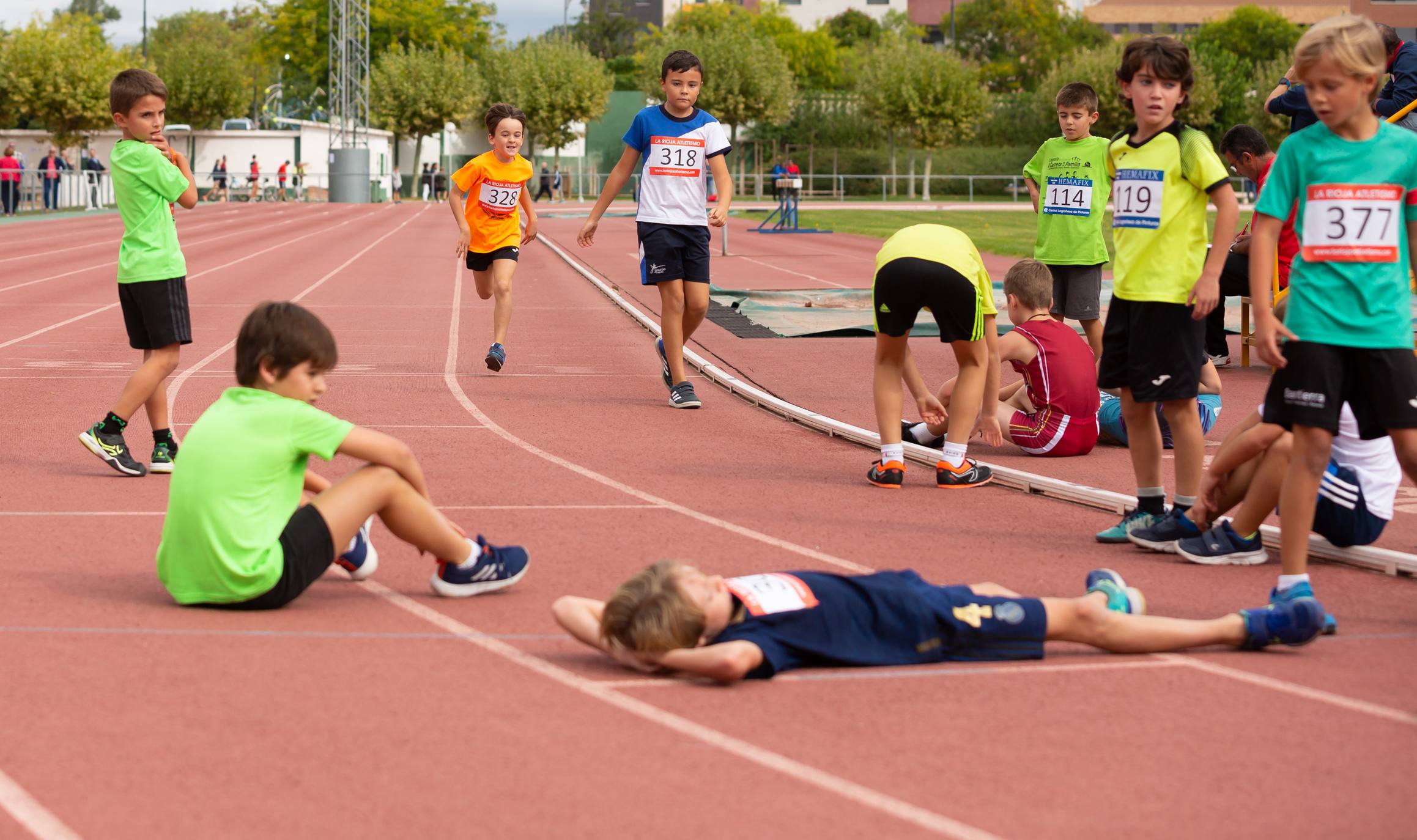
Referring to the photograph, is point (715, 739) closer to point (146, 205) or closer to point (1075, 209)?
point (146, 205)

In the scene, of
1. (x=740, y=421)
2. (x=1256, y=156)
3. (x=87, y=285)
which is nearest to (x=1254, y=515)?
(x=740, y=421)

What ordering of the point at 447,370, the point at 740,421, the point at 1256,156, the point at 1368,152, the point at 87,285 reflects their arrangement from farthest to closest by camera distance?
the point at 87,285 < the point at 447,370 < the point at 1256,156 < the point at 740,421 < the point at 1368,152

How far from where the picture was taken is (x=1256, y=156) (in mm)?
10523

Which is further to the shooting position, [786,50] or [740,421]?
[786,50]

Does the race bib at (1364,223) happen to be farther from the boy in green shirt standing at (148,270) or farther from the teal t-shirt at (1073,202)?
the boy in green shirt standing at (148,270)

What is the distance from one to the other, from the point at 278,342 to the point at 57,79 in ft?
185

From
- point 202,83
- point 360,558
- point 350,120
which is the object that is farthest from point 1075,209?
point 202,83

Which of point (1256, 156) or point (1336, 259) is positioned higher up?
point (1256, 156)

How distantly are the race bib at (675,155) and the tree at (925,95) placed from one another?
183ft

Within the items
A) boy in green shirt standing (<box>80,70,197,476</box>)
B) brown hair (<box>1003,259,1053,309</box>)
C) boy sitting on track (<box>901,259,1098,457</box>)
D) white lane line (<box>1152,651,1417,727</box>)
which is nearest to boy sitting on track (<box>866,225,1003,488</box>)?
boy sitting on track (<box>901,259,1098,457</box>)

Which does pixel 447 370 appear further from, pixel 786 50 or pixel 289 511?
pixel 786 50

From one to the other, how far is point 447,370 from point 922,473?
5482mm

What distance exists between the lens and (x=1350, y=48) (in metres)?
4.64

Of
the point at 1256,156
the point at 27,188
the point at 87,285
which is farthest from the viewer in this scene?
the point at 27,188
